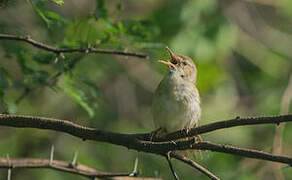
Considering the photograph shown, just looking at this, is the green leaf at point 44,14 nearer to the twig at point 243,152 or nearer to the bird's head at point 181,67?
the twig at point 243,152

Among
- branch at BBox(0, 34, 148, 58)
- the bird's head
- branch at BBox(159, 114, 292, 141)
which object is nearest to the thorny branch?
branch at BBox(159, 114, 292, 141)

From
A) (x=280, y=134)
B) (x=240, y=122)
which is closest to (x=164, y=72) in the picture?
(x=280, y=134)

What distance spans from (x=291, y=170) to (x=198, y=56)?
77.1 inches

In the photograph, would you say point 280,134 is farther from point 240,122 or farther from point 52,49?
point 52,49

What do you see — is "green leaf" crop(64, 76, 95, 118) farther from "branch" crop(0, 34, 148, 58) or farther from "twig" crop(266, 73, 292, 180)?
"twig" crop(266, 73, 292, 180)

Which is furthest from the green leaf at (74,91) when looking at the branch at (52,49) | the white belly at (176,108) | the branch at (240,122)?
the branch at (240,122)

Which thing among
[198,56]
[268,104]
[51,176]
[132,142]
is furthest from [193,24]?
[132,142]

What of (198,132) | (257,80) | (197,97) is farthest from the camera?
(257,80)

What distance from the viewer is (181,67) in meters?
4.96

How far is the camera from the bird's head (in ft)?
15.9

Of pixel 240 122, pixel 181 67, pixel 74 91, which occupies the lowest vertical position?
pixel 240 122

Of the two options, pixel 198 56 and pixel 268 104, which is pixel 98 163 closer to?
pixel 198 56

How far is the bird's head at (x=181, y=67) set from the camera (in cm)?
486

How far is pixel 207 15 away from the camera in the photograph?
716 centimetres
